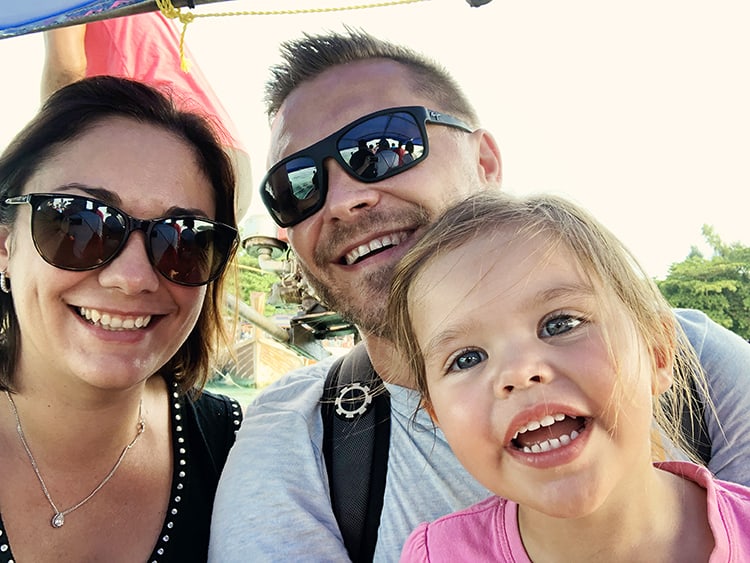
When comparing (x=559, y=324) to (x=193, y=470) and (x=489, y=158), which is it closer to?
Answer: (x=489, y=158)

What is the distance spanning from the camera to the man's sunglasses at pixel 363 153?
1854 mm

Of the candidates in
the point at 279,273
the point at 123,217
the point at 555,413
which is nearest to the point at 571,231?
the point at 555,413

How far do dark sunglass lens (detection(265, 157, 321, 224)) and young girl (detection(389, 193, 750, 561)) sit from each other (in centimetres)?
74

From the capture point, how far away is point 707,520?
1112 mm

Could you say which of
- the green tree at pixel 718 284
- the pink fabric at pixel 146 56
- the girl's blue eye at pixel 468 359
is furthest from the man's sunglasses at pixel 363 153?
the green tree at pixel 718 284

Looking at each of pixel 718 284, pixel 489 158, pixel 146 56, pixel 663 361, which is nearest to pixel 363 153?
pixel 489 158

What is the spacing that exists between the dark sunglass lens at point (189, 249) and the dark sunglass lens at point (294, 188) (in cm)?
23

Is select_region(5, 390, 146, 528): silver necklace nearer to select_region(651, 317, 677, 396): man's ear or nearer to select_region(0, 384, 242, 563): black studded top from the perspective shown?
select_region(0, 384, 242, 563): black studded top

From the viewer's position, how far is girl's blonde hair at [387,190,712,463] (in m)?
1.17

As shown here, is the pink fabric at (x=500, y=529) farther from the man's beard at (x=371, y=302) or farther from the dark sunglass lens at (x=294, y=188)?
the dark sunglass lens at (x=294, y=188)

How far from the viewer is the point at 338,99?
2068 millimetres

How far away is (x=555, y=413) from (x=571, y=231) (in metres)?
0.42

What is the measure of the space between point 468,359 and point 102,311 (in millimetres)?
1154

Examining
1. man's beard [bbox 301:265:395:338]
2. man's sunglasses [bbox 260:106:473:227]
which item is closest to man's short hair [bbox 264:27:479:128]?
man's sunglasses [bbox 260:106:473:227]
